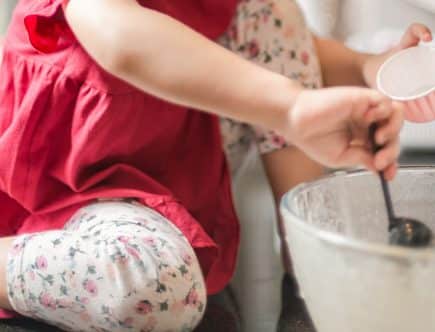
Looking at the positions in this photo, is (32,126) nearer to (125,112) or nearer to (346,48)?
(125,112)

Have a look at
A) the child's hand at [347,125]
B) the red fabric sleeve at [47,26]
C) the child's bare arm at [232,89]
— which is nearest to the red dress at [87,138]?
the red fabric sleeve at [47,26]

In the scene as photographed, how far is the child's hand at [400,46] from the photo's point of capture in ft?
2.49

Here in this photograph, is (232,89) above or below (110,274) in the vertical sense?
above

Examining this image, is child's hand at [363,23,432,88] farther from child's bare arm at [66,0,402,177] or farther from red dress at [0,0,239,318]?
child's bare arm at [66,0,402,177]

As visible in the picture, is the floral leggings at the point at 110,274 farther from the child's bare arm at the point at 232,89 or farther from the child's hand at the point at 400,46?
the child's hand at the point at 400,46

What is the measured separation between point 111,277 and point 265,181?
285 mm

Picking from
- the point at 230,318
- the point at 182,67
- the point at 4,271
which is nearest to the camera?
the point at 182,67

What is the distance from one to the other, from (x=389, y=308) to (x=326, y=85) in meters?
0.46

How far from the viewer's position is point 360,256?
1.47 ft

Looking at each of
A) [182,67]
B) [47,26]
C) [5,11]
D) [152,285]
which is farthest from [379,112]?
[5,11]

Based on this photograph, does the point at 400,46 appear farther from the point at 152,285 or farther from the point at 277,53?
the point at 152,285

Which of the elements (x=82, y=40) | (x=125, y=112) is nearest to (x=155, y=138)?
(x=125, y=112)

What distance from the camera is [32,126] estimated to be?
0.73 metres

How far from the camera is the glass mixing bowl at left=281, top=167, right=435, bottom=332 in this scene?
1.46 feet
